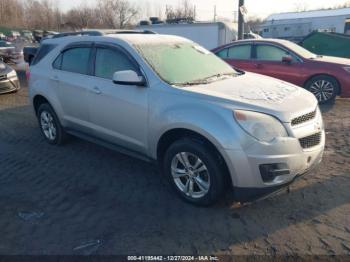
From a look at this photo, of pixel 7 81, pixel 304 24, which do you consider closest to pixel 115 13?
pixel 304 24

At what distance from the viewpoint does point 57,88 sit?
4895mm

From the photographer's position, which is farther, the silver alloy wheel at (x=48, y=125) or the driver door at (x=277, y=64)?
the driver door at (x=277, y=64)

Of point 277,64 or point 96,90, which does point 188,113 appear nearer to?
point 96,90

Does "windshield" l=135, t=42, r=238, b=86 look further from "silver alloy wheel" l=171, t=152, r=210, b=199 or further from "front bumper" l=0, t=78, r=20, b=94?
"front bumper" l=0, t=78, r=20, b=94

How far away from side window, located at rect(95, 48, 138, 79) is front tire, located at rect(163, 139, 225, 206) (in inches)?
44.7

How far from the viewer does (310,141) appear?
128 inches

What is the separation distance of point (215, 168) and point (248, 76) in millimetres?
1641

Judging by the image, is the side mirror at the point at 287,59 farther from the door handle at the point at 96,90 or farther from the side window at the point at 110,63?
the door handle at the point at 96,90

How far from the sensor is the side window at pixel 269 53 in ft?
27.0

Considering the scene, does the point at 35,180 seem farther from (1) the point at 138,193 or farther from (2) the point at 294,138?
(2) the point at 294,138

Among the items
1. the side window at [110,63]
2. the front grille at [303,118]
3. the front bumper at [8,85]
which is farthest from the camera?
the front bumper at [8,85]

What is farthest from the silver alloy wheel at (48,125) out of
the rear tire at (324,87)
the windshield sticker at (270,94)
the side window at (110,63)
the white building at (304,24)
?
the white building at (304,24)

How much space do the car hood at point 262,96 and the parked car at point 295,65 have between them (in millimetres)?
4389

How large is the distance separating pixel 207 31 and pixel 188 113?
13682mm
